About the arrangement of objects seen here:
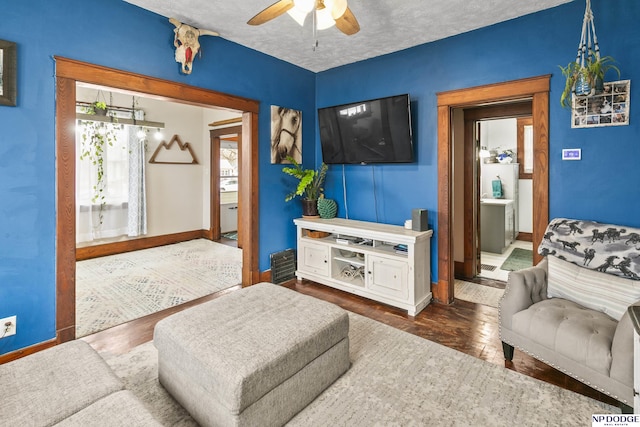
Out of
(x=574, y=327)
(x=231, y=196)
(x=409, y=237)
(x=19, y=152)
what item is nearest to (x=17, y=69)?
(x=19, y=152)

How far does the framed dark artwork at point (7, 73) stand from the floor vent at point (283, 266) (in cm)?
269

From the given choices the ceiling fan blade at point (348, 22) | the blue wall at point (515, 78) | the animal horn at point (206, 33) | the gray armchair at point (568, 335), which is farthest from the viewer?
the animal horn at point (206, 33)

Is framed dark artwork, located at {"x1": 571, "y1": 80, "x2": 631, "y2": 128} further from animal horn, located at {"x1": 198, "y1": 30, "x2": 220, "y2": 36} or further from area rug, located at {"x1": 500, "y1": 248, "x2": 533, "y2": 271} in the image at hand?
animal horn, located at {"x1": 198, "y1": 30, "x2": 220, "y2": 36}

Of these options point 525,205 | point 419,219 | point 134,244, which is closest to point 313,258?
point 419,219

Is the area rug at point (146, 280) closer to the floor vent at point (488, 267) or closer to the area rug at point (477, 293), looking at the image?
the area rug at point (477, 293)

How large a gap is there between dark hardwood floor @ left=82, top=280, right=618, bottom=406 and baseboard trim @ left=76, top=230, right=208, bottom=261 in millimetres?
2840

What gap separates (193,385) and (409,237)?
2.17m

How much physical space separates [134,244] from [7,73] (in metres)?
3.92

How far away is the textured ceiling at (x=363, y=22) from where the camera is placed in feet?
8.83

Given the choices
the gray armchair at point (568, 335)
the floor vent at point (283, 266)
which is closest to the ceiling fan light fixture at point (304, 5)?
the gray armchair at point (568, 335)

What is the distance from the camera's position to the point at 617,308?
207 cm

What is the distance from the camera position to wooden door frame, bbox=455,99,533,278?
3.90m

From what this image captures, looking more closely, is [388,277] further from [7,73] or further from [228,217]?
[228,217]

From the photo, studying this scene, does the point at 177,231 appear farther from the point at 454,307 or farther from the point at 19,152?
the point at 454,307
